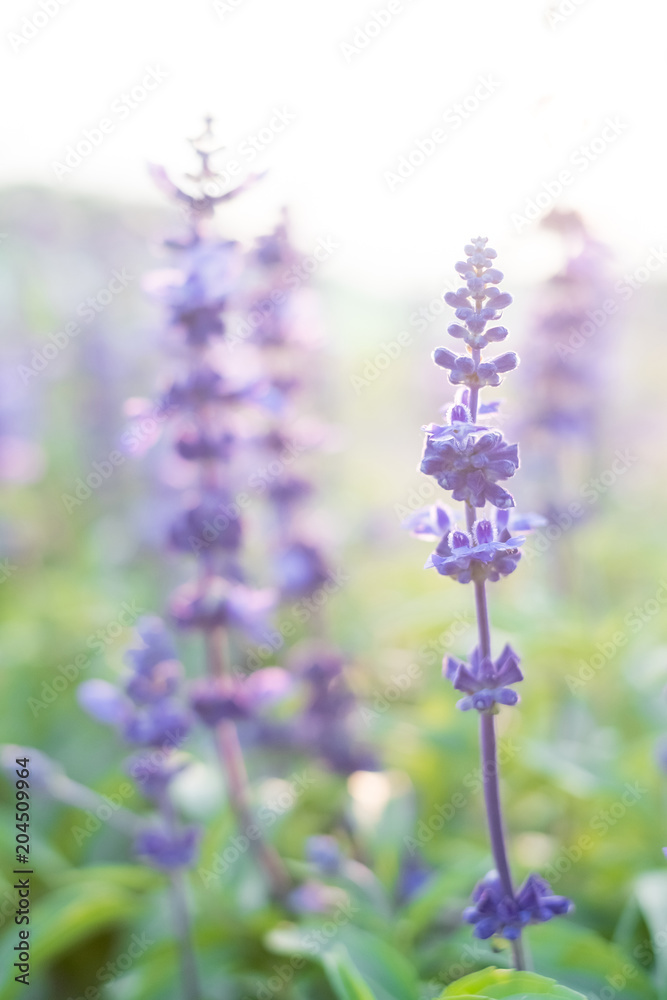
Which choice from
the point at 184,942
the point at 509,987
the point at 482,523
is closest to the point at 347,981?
the point at 509,987

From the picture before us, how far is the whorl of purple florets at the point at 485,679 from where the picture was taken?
2.09 meters

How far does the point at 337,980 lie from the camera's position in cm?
250

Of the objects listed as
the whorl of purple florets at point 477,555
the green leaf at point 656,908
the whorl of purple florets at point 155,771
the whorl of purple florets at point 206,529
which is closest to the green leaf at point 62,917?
the whorl of purple florets at point 155,771

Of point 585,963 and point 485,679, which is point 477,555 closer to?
point 485,679

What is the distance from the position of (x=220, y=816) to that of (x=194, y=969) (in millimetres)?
761

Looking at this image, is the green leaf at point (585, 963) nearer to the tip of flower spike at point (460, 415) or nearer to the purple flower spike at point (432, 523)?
the purple flower spike at point (432, 523)

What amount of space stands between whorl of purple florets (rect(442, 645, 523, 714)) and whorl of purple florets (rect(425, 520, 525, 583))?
0.77 ft

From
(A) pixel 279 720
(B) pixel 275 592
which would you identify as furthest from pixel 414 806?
(B) pixel 275 592

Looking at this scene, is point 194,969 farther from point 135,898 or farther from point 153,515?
point 153,515

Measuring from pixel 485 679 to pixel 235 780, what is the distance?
1835mm

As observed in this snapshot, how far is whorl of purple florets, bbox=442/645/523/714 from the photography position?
82.1 inches

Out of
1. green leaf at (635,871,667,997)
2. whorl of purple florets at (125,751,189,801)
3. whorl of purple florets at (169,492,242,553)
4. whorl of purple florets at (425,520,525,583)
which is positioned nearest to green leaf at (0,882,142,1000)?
whorl of purple florets at (125,751,189,801)

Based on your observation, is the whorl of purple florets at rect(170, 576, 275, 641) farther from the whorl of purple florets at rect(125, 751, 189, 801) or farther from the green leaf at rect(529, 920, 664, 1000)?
the green leaf at rect(529, 920, 664, 1000)

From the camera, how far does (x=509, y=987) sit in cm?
213
